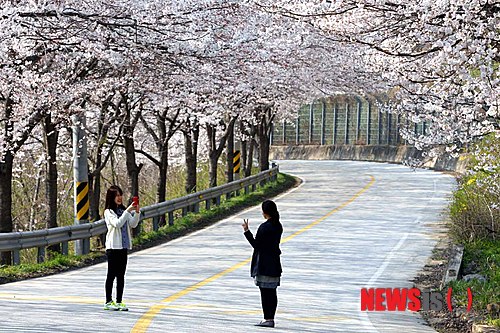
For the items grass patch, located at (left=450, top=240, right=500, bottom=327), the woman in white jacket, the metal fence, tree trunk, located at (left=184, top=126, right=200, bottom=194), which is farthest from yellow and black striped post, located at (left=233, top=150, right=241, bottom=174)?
the woman in white jacket

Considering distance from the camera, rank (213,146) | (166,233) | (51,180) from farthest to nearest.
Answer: (213,146) < (166,233) < (51,180)

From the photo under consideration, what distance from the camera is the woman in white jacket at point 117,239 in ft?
44.0

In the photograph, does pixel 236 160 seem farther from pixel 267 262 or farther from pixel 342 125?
pixel 342 125

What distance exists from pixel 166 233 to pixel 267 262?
1391cm

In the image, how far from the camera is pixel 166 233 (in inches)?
1028

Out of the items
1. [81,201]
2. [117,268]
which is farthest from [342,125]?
[117,268]

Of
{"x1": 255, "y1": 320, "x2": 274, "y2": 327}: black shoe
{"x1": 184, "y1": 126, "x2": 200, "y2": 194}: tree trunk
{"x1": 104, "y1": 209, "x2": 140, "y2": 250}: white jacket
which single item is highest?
{"x1": 184, "y1": 126, "x2": 200, "y2": 194}: tree trunk

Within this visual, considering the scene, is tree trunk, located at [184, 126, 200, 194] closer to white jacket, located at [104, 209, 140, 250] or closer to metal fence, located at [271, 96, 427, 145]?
white jacket, located at [104, 209, 140, 250]

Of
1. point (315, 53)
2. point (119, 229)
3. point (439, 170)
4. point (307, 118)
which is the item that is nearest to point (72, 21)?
point (119, 229)

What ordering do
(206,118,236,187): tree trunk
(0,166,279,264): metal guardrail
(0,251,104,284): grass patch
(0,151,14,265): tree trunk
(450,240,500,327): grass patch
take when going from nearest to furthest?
(450,240,500,327): grass patch, (0,251,104,284): grass patch, (0,166,279,264): metal guardrail, (0,151,14,265): tree trunk, (206,118,236,187): tree trunk

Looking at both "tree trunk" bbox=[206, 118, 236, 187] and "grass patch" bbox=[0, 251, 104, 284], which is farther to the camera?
"tree trunk" bbox=[206, 118, 236, 187]

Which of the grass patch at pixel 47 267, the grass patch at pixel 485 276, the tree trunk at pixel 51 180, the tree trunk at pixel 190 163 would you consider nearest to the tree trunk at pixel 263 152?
the tree trunk at pixel 190 163

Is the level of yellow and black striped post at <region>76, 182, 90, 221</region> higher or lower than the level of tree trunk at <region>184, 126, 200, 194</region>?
lower

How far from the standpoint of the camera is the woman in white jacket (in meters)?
13.4
